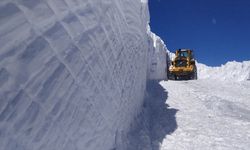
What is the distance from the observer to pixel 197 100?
1189cm

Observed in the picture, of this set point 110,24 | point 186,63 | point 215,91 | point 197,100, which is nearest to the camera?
point 110,24

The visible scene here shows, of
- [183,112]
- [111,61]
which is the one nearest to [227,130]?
[183,112]

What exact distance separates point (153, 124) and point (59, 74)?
5873 millimetres

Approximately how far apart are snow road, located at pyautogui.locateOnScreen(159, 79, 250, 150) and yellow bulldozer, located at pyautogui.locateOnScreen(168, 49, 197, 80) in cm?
526

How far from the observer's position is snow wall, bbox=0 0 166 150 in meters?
2.73

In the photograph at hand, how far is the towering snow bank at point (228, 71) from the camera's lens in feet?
357

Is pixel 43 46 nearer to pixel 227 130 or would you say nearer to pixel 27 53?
pixel 27 53

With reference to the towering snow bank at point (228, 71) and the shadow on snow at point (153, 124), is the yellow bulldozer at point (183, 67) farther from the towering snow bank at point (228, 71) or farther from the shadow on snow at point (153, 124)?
the towering snow bank at point (228, 71)

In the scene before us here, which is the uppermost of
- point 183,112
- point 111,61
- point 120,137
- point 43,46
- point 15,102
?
point 43,46

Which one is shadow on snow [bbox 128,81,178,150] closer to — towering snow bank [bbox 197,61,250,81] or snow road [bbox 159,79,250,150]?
snow road [bbox 159,79,250,150]

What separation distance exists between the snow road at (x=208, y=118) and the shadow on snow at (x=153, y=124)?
0.58ft

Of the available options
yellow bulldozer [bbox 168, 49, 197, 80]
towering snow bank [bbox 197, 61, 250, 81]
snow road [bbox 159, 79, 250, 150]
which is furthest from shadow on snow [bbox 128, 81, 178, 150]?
towering snow bank [bbox 197, 61, 250, 81]

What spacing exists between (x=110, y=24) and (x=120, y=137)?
6.95 feet

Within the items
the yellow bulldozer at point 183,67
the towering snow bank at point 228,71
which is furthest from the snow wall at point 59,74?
the towering snow bank at point 228,71
